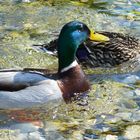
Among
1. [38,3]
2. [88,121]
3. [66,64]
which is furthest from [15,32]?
[88,121]

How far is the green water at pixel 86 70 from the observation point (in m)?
7.04

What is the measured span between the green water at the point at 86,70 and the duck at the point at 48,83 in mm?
144

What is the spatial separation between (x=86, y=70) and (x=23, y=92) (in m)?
1.66

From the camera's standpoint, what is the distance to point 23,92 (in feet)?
24.0

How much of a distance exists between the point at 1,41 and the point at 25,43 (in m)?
0.38

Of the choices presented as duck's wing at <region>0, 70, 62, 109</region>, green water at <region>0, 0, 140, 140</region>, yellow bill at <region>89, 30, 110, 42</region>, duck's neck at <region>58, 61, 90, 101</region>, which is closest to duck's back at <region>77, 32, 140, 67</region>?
green water at <region>0, 0, 140, 140</region>

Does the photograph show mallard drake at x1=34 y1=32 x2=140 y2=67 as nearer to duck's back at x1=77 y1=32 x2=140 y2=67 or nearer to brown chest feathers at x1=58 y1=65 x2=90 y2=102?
duck's back at x1=77 y1=32 x2=140 y2=67

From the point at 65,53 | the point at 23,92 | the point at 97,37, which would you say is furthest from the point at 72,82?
the point at 97,37

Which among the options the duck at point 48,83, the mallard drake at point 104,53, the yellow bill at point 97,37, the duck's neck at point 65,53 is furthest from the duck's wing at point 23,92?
the mallard drake at point 104,53

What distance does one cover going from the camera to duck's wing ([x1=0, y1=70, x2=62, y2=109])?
287 inches

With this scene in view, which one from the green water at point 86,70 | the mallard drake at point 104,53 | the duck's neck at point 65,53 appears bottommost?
the green water at point 86,70

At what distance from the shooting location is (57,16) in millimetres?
10859

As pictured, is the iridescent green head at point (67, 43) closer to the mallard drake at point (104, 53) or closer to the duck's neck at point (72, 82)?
the duck's neck at point (72, 82)

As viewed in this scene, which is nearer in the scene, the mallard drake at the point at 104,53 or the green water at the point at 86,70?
the green water at the point at 86,70
